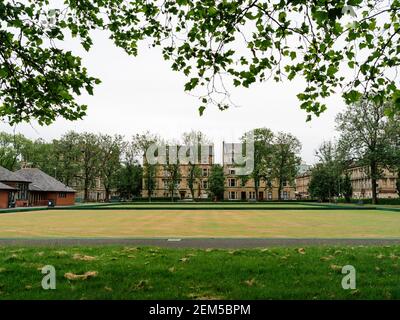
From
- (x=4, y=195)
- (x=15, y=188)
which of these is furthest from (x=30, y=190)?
(x=4, y=195)

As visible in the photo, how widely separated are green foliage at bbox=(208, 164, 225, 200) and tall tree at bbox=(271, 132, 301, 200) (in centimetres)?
1467

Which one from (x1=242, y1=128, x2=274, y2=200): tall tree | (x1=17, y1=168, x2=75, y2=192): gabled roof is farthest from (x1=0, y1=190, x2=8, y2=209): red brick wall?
(x1=242, y1=128, x2=274, y2=200): tall tree

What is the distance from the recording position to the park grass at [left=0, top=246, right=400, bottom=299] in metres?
6.28

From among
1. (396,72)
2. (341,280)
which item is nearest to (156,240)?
(341,280)

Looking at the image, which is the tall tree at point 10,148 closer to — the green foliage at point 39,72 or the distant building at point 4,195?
the distant building at point 4,195

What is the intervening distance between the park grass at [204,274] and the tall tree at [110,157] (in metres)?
80.5

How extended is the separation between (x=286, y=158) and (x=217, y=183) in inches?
754

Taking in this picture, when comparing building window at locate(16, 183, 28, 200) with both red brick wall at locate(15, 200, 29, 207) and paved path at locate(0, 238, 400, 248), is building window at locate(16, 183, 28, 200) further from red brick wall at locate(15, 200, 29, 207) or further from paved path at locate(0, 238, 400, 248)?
paved path at locate(0, 238, 400, 248)

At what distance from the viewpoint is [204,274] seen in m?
7.56

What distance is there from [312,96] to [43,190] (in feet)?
221

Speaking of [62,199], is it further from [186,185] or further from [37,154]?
[186,185]

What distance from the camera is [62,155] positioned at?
87.4 metres

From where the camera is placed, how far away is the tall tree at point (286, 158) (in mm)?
86000
